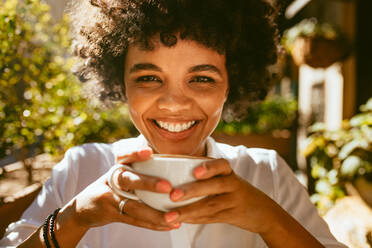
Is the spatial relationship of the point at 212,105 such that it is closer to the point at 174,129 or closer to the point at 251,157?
the point at 174,129

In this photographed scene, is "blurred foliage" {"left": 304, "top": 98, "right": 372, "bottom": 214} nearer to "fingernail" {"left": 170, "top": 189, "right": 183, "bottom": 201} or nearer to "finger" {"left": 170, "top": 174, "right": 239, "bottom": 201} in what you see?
"finger" {"left": 170, "top": 174, "right": 239, "bottom": 201}

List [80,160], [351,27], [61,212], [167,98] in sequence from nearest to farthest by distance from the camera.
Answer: [61,212] → [167,98] → [80,160] → [351,27]

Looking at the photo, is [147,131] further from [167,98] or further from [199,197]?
[199,197]

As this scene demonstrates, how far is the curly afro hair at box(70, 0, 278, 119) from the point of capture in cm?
117

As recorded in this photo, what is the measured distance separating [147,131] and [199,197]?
1.66 feet

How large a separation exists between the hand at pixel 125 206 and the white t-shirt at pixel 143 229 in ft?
1.25

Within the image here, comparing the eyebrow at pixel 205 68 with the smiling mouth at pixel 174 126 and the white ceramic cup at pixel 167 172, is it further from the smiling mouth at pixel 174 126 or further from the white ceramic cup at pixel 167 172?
the white ceramic cup at pixel 167 172

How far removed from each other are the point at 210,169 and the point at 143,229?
752mm

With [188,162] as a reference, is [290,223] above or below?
below

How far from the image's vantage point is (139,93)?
1.13 meters

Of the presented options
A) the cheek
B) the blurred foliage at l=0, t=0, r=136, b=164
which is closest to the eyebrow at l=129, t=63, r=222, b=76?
the cheek

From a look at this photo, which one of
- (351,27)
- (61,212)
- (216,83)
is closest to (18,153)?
(61,212)

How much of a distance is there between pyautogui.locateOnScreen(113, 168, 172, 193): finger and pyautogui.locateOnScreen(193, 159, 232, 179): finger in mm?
80

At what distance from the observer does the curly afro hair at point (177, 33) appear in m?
1.17
